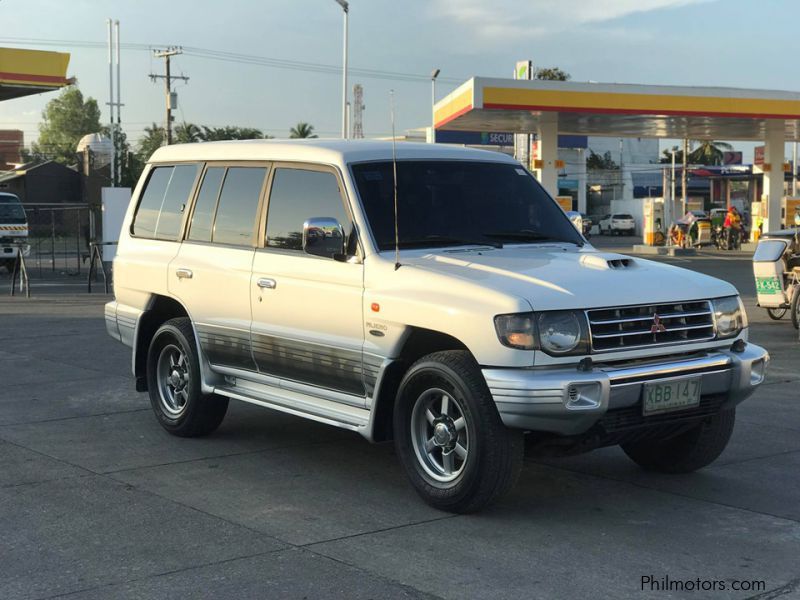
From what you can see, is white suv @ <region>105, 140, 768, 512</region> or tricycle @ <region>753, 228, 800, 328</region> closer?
white suv @ <region>105, 140, 768, 512</region>

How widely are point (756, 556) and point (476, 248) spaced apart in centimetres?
249

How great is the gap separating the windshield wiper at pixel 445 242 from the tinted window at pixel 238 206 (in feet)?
4.25

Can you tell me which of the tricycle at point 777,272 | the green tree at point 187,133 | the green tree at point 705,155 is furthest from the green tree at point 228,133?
the tricycle at point 777,272

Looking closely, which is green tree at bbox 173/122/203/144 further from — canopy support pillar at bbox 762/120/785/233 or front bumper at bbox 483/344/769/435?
front bumper at bbox 483/344/769/435

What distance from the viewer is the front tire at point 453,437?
552 cm

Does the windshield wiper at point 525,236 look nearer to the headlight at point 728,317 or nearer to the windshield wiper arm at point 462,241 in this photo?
the windshield wiper arm at point 462,241

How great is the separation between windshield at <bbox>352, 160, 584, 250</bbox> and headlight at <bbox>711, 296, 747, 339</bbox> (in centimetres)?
127

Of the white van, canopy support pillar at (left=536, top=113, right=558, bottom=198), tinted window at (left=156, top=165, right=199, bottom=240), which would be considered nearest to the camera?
tinted window at (left=156, top=165, right=199, bottom=240)

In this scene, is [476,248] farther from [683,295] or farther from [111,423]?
[111,423]

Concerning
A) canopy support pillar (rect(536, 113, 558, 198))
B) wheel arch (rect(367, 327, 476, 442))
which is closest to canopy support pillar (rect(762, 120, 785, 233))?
canopy support pillar (rect(536, 113, 558, 198))

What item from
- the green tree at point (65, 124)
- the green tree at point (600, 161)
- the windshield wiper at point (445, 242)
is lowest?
the windshield wiper at point (445, 242)

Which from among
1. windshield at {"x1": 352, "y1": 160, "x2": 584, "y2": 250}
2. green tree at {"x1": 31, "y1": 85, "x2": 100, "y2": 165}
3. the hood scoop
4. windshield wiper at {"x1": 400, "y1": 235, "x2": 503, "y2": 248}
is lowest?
the hood scoop

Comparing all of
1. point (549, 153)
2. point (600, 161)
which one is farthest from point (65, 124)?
point (549, 153)

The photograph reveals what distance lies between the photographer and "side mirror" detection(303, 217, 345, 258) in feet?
20.6
